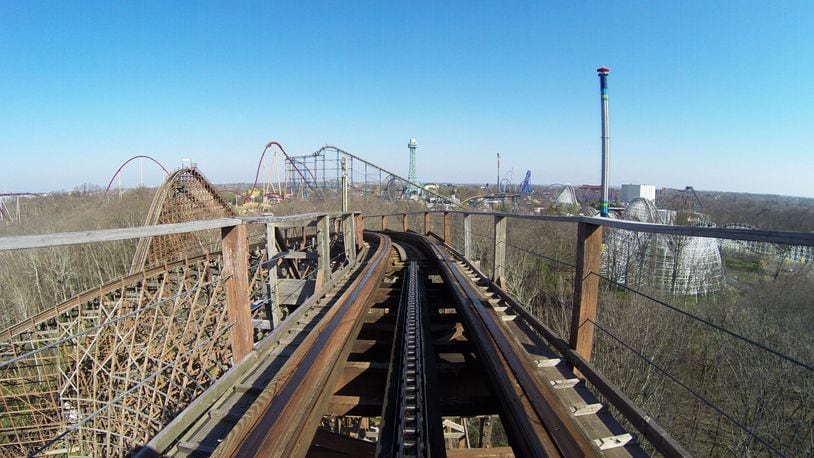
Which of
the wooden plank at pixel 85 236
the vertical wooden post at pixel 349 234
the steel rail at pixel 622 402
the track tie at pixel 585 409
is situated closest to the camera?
the wooden plank at pixel 85 236

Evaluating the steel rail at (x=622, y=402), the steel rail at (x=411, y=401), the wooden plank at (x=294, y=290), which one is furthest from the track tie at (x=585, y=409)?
the wooden plank at (x=294, y=290)

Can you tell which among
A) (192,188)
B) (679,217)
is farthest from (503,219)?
(192,188)

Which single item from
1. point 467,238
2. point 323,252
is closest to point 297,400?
point 323,252

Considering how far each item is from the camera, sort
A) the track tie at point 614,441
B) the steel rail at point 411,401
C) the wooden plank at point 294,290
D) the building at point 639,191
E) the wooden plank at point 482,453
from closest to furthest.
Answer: the track tie at point 614,441 < the steel rail at point 411,401 < the wooden plank at point 482,453 < the wooden plank at point 294,290 < the building at point 639,191

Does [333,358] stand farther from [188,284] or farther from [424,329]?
[188,284]

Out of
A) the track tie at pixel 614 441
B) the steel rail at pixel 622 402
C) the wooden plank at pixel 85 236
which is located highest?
the wooden plank at pixel 85 236

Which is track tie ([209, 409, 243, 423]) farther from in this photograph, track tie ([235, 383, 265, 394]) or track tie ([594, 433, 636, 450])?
track tie ([594, 433, 636, 450])

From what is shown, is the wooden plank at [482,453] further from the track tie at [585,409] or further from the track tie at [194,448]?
the track tie at [194,448]
